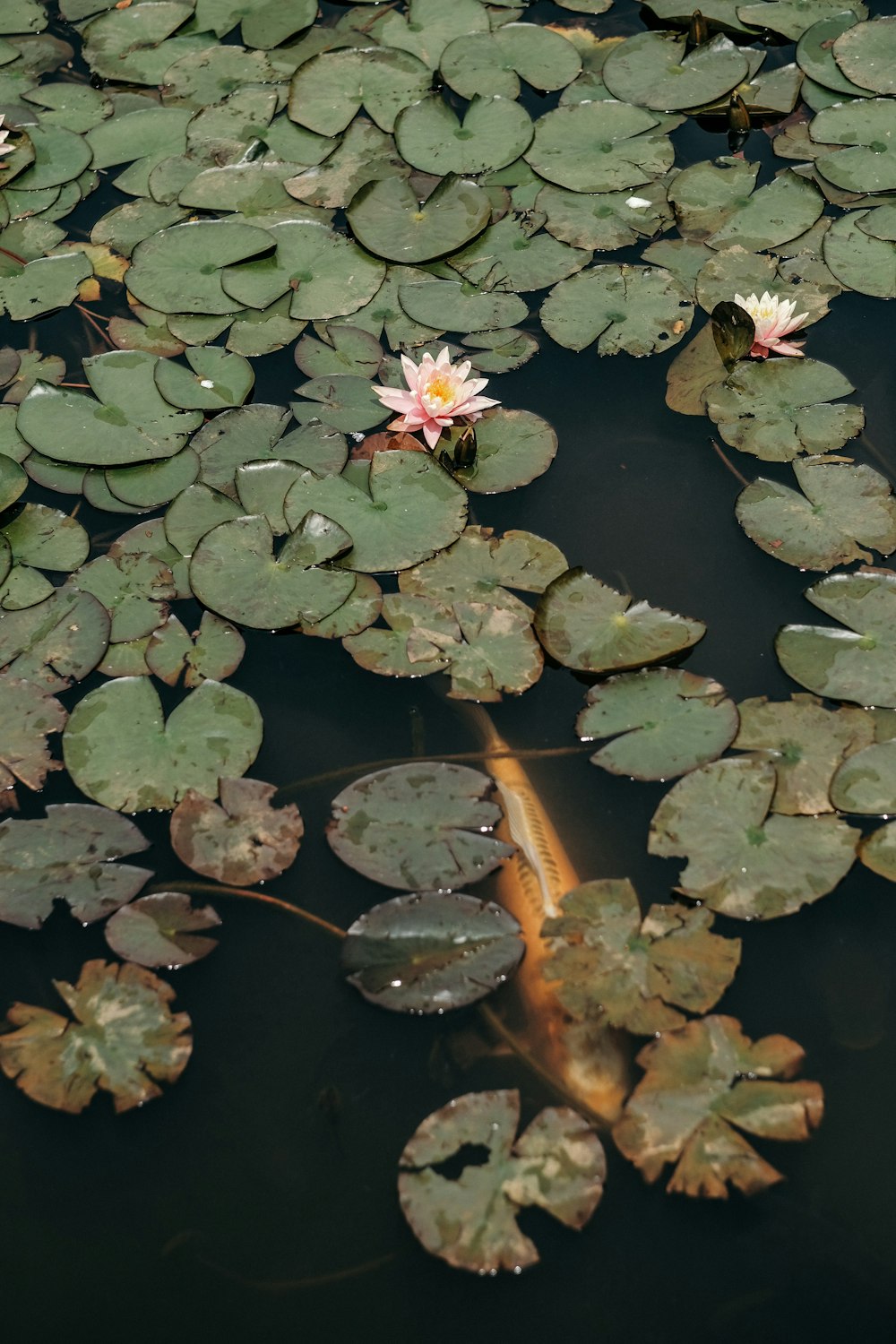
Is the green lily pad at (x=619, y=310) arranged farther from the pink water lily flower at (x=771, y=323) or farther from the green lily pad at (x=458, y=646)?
the green lily pad at (x=458, y=646)

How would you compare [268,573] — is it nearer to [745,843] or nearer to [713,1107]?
[745,843]

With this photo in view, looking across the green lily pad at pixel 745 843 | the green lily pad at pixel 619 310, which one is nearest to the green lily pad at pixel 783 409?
the green lily pad at pixel 619 310

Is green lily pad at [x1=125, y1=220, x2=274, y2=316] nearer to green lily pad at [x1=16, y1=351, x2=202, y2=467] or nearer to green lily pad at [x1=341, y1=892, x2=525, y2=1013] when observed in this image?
green lily pad at [x1=16, y1=351, x2=202, y2=467]

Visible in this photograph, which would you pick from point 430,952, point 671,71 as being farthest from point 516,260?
point 430,952

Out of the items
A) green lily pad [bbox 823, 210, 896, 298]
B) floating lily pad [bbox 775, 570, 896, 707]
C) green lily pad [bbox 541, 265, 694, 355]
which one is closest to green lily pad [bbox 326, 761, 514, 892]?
floating lily pad [bbox 775, 570, 896, 707]

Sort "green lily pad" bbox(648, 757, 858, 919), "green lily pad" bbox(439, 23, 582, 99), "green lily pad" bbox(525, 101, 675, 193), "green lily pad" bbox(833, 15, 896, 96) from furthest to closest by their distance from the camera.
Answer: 1. "green lily pad" bbox(439, 23, 582, 99)
2. "green lily pad" bbox(833, 15, 896, 96)
3. "green lily pad" bbox(525, 101, 675, 193)
4. "green lily pad" bbox(648, 757, 858, 919)
